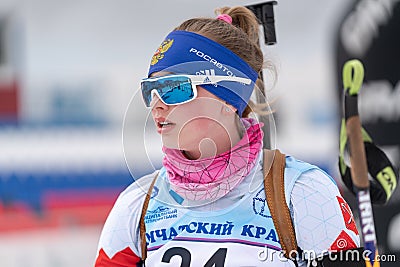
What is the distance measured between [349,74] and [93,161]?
3.01 metres

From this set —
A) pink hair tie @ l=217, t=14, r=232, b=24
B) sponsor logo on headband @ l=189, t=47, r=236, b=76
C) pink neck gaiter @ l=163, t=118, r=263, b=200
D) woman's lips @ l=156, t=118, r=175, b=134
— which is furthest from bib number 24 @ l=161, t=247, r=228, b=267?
pink hair tie @ l=217, t=14, r=232, b=24

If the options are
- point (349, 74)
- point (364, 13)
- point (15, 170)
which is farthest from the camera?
point (15, 170)

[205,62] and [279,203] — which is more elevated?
[205,62]

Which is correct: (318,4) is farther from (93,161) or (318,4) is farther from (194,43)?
(194,43)

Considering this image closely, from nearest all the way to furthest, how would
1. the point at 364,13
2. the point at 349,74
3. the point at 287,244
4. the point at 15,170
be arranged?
the point at 287,244, the point at 349,74, the point at 364,13, the point at 15,170

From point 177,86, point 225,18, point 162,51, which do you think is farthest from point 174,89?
point 225,18

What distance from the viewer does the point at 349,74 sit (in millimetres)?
2035

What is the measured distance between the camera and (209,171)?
5.90ft

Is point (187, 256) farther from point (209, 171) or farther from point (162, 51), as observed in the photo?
point (162, 51)

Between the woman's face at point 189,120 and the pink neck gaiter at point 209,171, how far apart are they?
3cm

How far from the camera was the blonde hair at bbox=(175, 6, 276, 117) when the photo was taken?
1853 millimetres

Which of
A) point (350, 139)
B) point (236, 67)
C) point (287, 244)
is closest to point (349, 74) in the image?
point (350, 139)

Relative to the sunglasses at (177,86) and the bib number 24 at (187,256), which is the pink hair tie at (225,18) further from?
the bib number 24 at (187,256)

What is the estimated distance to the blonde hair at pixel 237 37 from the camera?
1.85 metres
